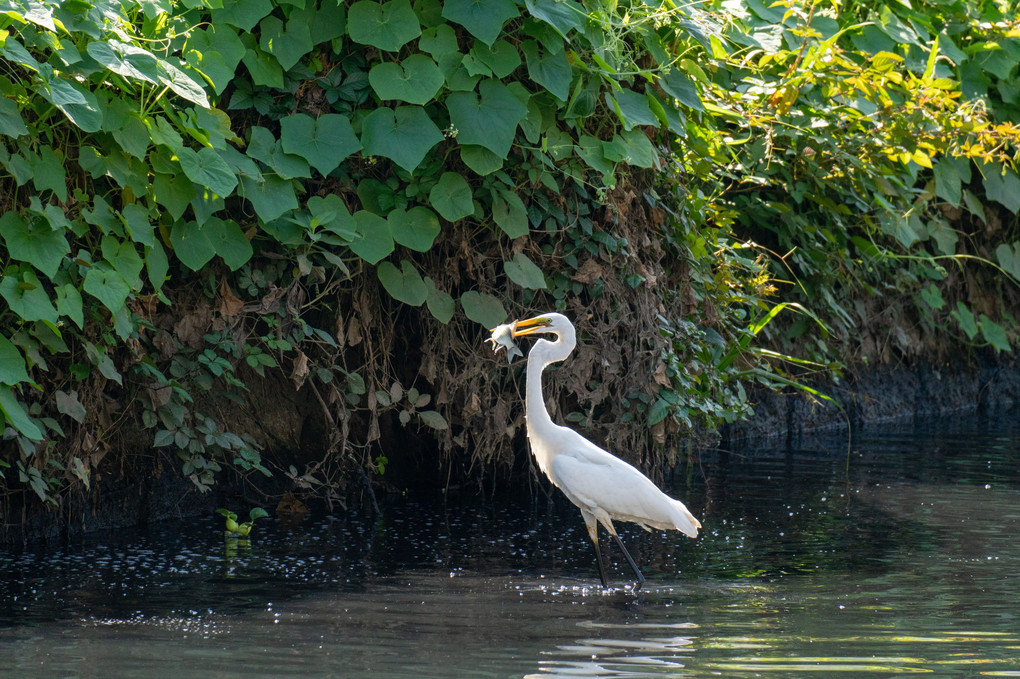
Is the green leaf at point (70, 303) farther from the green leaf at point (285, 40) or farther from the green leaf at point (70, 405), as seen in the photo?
the green leaf at point (285, 40)

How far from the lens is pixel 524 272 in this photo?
16.3 feet

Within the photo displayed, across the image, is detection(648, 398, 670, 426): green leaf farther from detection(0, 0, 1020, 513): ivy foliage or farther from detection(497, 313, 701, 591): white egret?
detection(497, 313, 701, 591): white egret

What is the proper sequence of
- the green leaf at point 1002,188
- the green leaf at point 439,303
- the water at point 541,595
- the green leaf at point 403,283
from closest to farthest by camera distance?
the water at point 541,595, the green leaf at point 403,283, the green leaf at point 439,303, the green leaf at point 1002,188

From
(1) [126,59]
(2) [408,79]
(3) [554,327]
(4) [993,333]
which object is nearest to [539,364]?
(3) [554,327]

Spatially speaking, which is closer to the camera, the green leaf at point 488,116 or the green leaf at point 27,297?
the green leaf at point 27,297

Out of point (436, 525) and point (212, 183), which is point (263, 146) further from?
point (436, 525)

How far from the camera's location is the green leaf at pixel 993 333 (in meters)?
8.22

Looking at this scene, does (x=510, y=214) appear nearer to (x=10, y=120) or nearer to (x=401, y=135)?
(x=401, y=135)

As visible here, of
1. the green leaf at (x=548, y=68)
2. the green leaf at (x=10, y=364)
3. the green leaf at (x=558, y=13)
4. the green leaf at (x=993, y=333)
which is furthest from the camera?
the green leaf at (x=993, y=333)

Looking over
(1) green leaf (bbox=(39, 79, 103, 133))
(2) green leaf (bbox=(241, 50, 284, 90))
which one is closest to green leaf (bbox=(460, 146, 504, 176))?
(2) green leaf (bbox=(241, 50, 284, 90))

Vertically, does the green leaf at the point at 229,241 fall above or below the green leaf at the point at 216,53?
below

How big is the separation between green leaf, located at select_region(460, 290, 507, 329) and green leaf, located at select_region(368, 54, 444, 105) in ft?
2.84

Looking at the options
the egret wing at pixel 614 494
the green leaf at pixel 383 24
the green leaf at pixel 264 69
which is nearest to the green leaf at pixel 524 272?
the egret wing at pixel 614 494

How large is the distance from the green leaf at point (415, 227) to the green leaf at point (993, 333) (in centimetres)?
487
